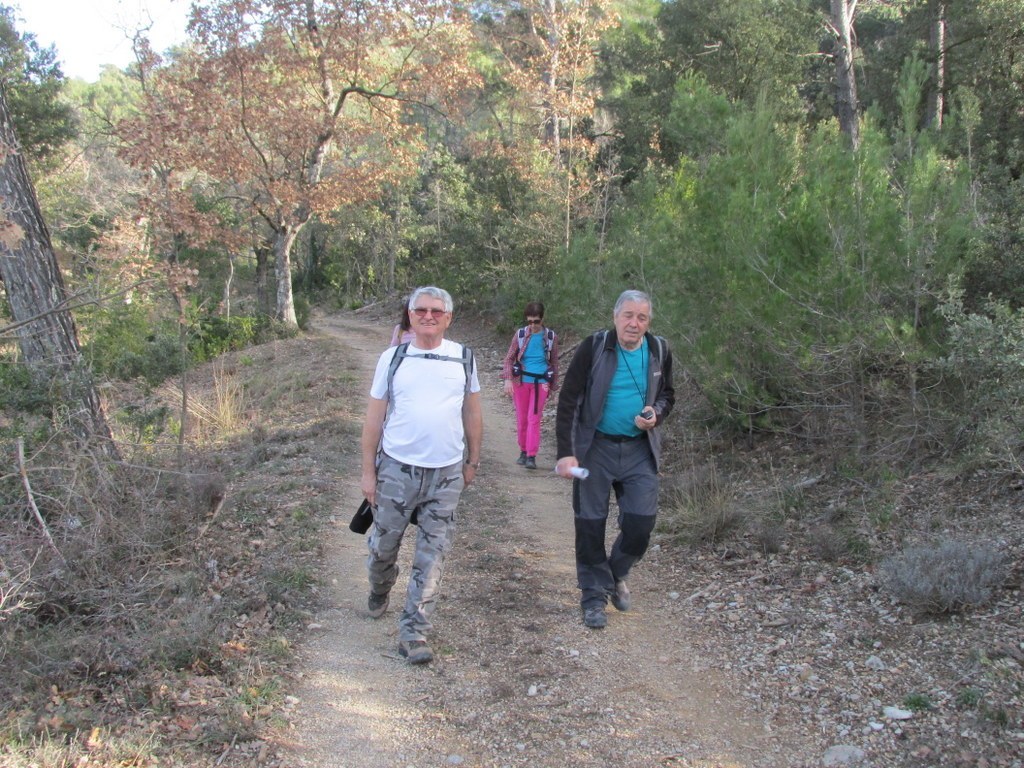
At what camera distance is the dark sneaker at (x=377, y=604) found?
4.45 m

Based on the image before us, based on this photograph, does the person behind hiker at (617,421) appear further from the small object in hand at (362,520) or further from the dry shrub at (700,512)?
the dry shrub at (700,512)

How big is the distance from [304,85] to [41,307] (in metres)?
16.0

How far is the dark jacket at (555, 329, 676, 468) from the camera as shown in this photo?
13.9 feet

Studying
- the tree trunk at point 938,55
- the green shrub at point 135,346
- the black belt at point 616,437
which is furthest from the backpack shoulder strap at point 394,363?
the tree trunk at point 938,55

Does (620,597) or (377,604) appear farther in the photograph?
(620,597)

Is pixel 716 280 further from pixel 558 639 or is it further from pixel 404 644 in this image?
pixel 404 644

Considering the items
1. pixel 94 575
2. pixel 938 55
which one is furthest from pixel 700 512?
pixel 938 55

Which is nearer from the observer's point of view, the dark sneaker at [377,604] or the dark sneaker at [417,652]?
the dark sneaker at [417,652]

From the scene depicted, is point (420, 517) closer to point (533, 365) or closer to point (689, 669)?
point (689, 669)

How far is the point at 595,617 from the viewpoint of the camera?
4.36m

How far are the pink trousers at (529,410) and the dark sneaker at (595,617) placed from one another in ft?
11.9

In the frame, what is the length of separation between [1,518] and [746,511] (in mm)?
4749

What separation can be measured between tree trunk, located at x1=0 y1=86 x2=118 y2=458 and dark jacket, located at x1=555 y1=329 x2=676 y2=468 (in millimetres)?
3380

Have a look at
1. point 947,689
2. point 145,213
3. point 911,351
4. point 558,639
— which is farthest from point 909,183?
point 145,213
